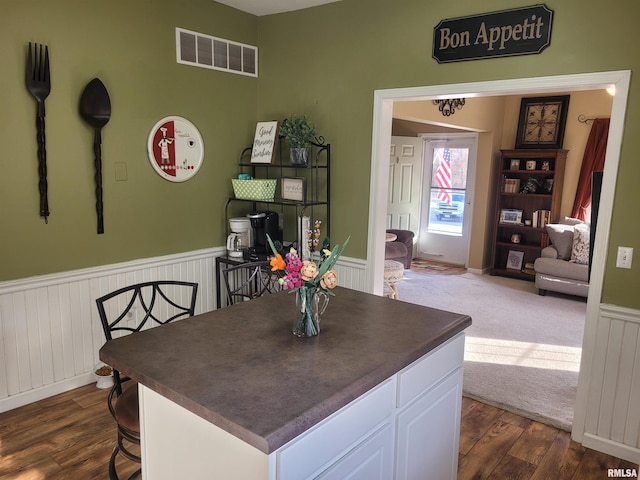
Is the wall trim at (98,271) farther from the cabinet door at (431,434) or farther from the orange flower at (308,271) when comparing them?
the cabinet door at (431,434)

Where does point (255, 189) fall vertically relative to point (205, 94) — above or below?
below

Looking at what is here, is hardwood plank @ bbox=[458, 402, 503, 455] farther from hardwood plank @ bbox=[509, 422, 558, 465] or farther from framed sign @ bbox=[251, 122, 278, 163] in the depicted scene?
framed sign @ bbox=[251, 122, 278, 163]

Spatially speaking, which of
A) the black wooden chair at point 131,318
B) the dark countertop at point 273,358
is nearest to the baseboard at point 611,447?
the dark countertop at point 273,358

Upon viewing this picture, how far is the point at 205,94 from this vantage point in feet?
12.6

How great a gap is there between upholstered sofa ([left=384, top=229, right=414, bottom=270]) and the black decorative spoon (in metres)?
4.12

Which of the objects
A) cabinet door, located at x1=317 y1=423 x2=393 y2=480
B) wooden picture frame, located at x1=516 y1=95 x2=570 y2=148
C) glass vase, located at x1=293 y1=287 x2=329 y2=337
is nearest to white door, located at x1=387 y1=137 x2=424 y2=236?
wooden picture frame, located at x1=516 y1=95 x2=570 y2=148

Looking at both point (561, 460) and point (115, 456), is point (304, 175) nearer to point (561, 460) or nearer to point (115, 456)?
point (115, 456)

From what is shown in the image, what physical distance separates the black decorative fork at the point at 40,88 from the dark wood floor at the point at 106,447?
49.6 inches

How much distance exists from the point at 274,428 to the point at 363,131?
275 cm

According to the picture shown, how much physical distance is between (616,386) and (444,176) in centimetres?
540

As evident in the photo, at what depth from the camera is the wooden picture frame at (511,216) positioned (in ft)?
22.7

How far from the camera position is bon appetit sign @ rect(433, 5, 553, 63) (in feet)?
9.11

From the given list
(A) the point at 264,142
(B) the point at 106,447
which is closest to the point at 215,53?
(A) the point at 264,142

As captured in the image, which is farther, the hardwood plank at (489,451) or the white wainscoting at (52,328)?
the white wainscoting at (52,328)
